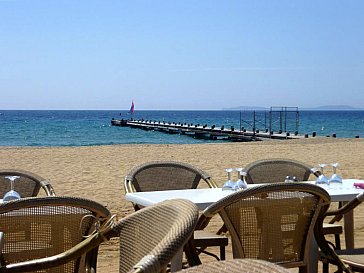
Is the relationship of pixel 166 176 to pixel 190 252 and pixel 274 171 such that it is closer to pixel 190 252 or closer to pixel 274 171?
pixel 274 171

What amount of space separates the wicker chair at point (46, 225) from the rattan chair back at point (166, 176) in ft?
6.53

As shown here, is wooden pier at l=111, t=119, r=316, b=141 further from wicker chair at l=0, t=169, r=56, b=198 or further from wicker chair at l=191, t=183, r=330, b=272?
wicker chair at l=191, t=183, r=330, b=272

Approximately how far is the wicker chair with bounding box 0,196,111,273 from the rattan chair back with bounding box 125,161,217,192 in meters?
1.99

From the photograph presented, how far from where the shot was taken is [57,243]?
2.88 meters

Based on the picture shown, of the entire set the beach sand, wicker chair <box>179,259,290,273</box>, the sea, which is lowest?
the sea

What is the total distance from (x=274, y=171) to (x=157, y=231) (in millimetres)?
2879

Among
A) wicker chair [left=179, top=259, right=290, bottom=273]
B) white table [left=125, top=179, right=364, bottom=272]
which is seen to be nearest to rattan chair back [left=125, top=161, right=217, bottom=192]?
white table [left=125, top=179, right=364, bottom=272]

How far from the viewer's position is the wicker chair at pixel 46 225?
2.85 m

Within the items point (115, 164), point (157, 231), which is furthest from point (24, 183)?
point (115, 164)

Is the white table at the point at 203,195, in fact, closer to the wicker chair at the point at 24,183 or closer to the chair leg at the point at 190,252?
the chair leg at the point at 190,252

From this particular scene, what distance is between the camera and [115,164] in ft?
45.8

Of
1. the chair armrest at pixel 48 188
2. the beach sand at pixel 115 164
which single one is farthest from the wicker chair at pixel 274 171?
the chair armrest at pixel 48 188

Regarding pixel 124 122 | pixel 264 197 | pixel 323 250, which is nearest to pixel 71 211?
pixel 264 197

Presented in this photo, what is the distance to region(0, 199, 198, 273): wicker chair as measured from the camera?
2256mm
